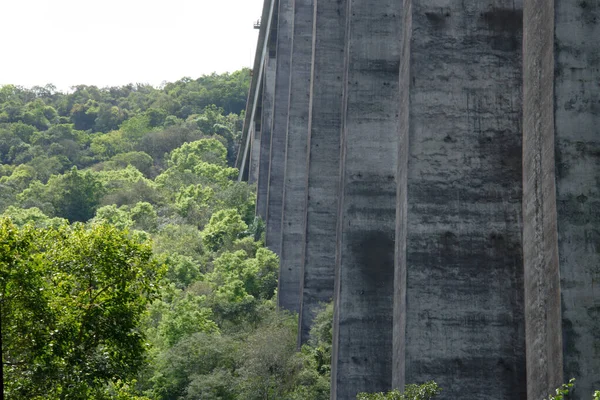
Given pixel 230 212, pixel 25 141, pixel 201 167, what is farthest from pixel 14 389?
pixel 25 141

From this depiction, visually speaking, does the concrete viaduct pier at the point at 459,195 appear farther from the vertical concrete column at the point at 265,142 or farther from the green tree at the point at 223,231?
the vertical concrete column at the point at 265,142

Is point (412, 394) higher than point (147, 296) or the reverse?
the reverse

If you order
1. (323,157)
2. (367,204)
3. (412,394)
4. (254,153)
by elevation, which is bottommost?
(412,394)

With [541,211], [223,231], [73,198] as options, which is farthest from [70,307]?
[73,198]

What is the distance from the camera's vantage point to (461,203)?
596 inches

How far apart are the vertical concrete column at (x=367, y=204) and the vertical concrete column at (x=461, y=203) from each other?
483 cm

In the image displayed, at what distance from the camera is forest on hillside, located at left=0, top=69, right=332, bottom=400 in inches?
560

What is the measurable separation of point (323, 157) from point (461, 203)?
11805 mm

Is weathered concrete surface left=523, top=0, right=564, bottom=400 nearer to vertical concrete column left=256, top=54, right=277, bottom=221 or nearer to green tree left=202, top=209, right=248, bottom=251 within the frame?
green tree left=202, top=209, right=248, bottom=251

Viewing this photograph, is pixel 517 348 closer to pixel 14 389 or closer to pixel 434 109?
pixel 434 109

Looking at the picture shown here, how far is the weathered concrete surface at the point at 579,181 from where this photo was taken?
1048cm

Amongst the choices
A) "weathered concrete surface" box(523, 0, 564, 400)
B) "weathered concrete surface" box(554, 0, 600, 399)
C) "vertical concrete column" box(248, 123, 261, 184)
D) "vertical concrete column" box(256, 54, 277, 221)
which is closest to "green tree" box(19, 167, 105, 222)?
"vertical concrete column" box(248, 123, 261, 184)

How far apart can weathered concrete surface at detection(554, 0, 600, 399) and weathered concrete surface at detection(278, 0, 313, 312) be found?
22890 millimetres

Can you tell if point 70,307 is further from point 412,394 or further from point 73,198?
point 73,198
